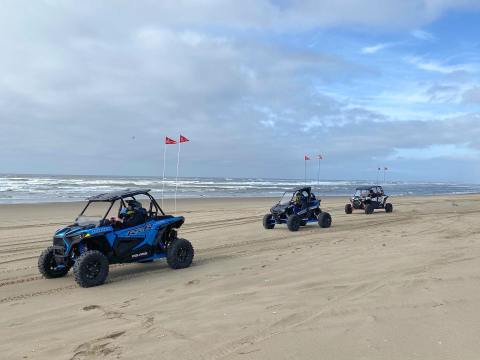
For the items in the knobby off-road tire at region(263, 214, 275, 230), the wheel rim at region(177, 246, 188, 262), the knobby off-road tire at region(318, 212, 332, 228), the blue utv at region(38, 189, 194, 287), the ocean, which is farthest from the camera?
the ocean

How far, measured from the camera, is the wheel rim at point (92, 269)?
7.40 meters

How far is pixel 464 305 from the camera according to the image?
5.74m

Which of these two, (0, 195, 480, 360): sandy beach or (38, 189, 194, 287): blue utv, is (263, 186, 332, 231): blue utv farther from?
(38, 189, 194, 287): blue utv

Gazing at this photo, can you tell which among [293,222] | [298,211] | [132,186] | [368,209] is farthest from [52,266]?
[132,186]

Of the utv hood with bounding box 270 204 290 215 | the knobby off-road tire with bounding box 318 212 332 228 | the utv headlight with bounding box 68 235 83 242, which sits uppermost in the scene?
the utv hood with bounding box 270 204 290 215

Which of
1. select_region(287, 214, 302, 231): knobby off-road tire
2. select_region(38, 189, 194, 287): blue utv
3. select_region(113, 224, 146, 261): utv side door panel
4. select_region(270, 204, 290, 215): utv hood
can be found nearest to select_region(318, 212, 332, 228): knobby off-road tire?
select_region(287, 214, 302, 231): knobby off-road tire

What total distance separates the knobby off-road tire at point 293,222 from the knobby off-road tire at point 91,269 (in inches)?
317

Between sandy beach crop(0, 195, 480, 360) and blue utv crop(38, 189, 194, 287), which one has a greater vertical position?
blue utv crop(38, 189, 194, 287)

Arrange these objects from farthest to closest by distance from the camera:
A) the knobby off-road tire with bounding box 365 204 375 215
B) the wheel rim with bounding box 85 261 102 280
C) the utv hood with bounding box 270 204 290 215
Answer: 1. the knobby off-road tire with bounding box 365 204 375 215
2. the utv hood with bounding box 270 204 290 215
3. the wheel rim with bounding box 85 261 102 280

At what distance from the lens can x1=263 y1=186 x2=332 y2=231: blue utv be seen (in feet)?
50.8

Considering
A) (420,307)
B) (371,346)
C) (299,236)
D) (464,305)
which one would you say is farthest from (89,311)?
(299,236)

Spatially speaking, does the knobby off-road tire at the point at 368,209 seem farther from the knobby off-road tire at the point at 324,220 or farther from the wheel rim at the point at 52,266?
the wheel rim at the point at 52,266

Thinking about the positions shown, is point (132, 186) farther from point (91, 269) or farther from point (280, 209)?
point (91, 269)

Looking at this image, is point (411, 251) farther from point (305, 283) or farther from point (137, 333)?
point (137, 333)
